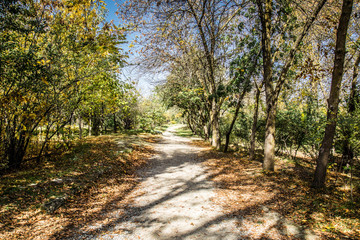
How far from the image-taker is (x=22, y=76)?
189 inches

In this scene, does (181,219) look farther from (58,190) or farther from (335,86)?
(335,86)

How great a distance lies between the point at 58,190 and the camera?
484 cm

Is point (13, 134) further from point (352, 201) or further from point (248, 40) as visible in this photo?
point (248, 40)

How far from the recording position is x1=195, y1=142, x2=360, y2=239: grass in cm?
368

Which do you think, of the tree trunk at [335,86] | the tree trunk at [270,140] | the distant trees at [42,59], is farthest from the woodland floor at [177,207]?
the distant trees at [42,59]

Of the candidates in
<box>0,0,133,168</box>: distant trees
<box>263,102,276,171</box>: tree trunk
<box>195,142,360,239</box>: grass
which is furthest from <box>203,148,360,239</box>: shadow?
<box>0,0,133,168</box>: distant trees

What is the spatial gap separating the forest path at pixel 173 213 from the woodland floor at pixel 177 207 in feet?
0.06

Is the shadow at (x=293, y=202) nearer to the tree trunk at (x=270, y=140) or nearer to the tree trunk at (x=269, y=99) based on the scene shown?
the tree trunk at (x=270, y=140)

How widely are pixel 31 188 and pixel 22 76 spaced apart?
9.41 ft

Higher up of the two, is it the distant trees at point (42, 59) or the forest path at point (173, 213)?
the distant trees at point (42, 59)

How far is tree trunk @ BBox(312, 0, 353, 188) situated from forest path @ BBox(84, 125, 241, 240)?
3.13 metres

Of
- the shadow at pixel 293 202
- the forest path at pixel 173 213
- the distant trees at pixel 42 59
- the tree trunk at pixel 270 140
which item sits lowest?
the forest path at pixel 173 213

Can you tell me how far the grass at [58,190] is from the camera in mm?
3553

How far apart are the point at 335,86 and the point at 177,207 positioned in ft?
17.4
